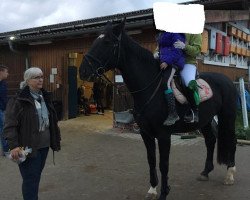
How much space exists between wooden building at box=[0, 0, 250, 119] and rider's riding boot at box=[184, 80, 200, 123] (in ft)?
17.7

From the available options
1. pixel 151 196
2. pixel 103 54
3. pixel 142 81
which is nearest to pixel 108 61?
pixel 103 54

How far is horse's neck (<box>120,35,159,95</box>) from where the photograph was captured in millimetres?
5047

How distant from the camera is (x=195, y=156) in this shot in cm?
785

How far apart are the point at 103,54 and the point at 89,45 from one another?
25.9 ft

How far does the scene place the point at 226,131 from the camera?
6.24m

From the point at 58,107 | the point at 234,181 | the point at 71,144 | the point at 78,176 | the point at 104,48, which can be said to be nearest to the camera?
the point at 104,48

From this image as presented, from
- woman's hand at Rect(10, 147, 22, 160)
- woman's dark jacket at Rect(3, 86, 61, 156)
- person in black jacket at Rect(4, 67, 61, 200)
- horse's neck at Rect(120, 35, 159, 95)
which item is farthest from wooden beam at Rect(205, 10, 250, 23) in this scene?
woman's hand at Rect(10, 147, 22, 160)

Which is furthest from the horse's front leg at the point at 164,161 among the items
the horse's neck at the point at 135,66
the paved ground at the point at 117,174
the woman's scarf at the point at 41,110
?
the woman's scarf at the point at 41,110

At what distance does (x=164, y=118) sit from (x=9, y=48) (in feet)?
39.0

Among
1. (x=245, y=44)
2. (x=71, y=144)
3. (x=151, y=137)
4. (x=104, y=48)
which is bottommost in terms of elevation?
(x=71, y=144)

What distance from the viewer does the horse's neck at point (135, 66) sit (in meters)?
5.05

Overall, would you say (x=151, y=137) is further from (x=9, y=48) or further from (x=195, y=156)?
(x=9, y=48)

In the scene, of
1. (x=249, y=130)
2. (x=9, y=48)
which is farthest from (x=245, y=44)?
(x=9, y=48)

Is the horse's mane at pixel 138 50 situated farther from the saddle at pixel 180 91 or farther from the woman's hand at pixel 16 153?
the woman's hand at pixel 16 153
